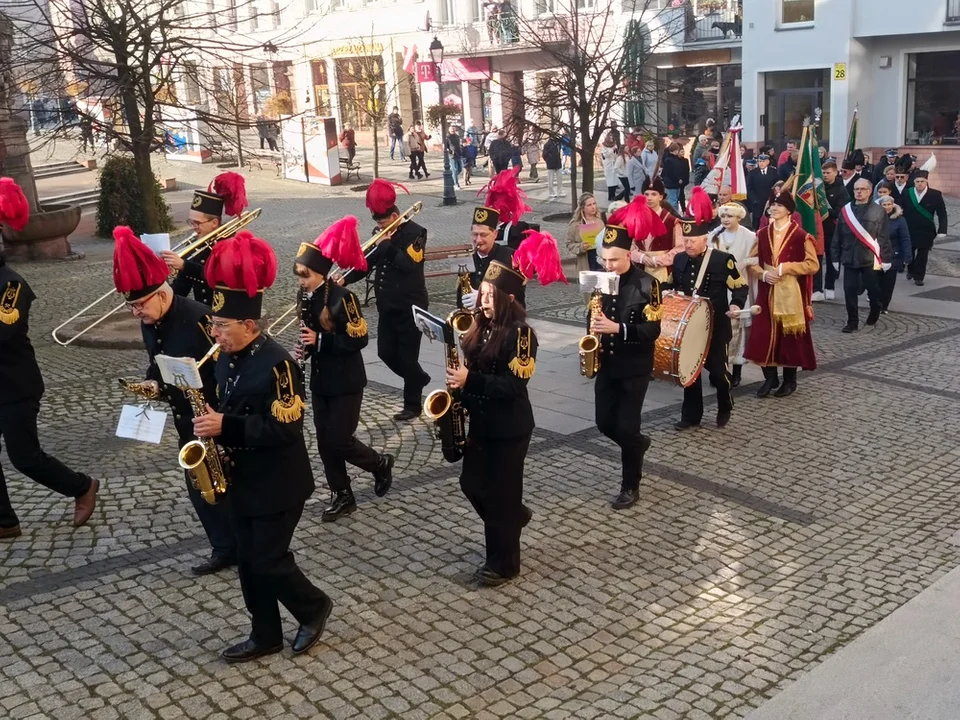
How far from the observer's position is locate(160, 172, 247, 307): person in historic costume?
→ 7.94 metres

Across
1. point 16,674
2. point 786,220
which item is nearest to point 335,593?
point 16,674

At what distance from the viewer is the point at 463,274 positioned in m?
8.32

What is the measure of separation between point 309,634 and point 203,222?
396 centimetres

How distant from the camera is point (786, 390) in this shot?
10016mm

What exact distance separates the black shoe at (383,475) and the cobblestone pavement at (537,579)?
159 millimetres

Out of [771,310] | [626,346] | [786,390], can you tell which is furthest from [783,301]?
[626,346]

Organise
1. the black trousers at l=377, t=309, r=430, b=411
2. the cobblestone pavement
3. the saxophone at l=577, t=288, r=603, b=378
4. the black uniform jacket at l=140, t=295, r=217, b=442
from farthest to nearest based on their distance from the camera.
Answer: the black trousers at l=377, t=309, r=430, b=411 → the saxophone at l=577, t=288, r=603, b=378 → the black uniform jacket at l=140, t=295, r=217, b=442 → the cobblestone pavement

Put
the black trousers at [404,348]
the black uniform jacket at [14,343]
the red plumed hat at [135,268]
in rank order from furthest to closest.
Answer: the black trousers at [404,348]
the black uniform jacket at [14,343]
the red plumed hat at [135,268]

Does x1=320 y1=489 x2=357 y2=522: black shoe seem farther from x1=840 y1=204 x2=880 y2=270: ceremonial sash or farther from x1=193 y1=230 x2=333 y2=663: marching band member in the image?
x1=840 y1=204 x2=880 y2=270: ceremonial sash

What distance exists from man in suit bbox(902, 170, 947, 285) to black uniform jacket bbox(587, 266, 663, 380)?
9.57 meters

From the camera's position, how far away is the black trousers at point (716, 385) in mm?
8938

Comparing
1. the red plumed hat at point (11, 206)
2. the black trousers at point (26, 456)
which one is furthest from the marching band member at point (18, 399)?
the red plumed hat at point (11, 206)

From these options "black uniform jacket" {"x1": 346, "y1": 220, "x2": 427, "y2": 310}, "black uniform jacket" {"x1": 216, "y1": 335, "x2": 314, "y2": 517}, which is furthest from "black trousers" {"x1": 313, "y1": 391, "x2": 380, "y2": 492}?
"black uniform jacket" {"x1": 346, "y1": 220, "x2": 427, "y2": 310}

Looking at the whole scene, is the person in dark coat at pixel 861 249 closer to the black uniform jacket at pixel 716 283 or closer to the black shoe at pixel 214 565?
the black uniform jacket at pixel 716 283
